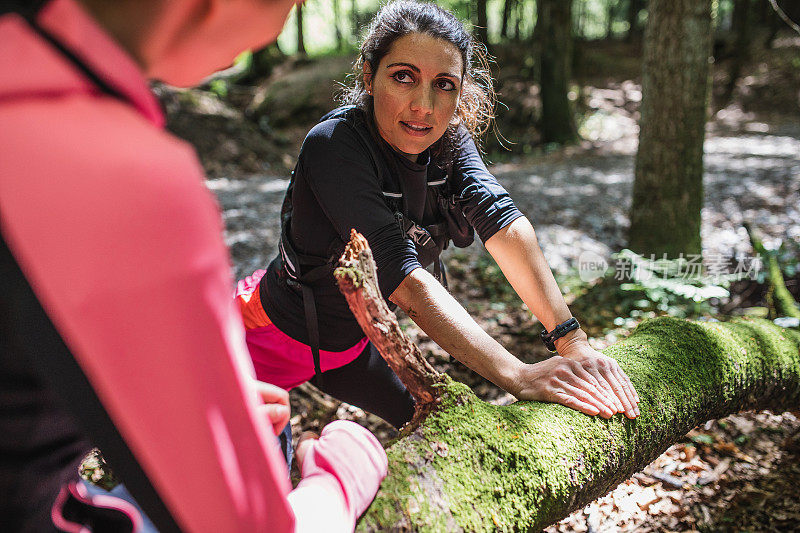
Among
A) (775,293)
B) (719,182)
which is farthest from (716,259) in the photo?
(719,182)

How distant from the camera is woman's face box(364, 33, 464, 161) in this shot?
1.99m

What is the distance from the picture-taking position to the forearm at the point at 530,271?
215 cm

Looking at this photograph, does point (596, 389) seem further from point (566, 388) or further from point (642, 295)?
point (642, 295)

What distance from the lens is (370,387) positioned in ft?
7.46

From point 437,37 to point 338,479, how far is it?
1606 millimetres

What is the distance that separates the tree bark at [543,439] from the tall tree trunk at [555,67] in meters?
10.8

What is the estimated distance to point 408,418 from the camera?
231cm

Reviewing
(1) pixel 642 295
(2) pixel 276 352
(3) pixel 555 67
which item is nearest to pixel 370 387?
(2) pixel 276 352

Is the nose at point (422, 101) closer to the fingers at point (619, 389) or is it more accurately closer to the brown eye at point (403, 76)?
the brown eye at point (403, 76)

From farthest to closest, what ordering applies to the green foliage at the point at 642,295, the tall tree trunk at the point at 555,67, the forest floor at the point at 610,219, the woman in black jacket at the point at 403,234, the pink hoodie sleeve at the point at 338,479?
the tall tree trunk at the point at 555,67
the green foliage at the point at 642,295
the forest floor at the point at 610,219
the woman in black jacket at the point at 403,234
the pink hoodie sleeve at the point at 338,479

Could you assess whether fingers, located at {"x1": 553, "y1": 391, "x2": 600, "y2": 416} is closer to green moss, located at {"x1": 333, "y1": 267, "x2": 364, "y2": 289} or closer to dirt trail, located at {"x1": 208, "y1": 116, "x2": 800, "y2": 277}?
green moss, located at {"x1": 333, "y1": 267, "x2": 364, "y2": 289}

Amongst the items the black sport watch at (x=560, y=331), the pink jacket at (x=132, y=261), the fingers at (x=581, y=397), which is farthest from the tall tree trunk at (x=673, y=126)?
the pink jacket at (x=132, y=261)

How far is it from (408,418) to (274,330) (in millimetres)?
690

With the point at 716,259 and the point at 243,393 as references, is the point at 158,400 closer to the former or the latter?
the point at 243,393
